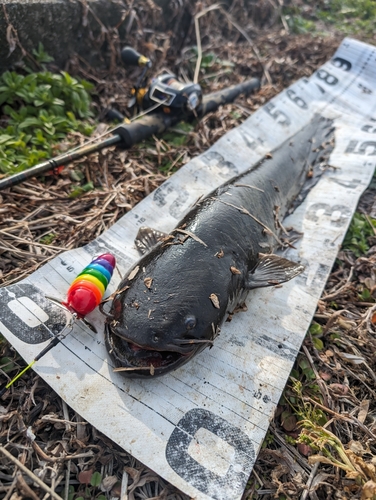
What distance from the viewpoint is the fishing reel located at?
4.14 metres

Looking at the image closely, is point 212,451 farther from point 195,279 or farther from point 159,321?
point 195,279

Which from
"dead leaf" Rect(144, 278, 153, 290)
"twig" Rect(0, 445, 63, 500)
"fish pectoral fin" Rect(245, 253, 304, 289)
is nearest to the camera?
"twig" Rect(0, 445, 63, 500)

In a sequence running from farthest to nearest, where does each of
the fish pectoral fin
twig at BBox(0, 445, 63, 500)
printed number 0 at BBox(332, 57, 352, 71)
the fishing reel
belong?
printed number 0 at BBox(332, 57, 352, 71) → the fishing reel → the fish pectoral fin → twig at BBox(0, 445, 63, 500)

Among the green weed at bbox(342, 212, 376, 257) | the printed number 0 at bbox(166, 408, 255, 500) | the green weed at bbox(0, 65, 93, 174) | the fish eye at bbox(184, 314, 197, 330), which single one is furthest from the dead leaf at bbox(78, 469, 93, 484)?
the green weed at bbox(342, 212, 376, 257)

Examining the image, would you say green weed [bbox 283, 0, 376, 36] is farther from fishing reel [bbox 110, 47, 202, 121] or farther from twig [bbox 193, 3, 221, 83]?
fishing reel [bbox 110, 47, 202, 121]

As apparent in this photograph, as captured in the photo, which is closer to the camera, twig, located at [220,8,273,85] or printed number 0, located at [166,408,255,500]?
printed number 0, located at [166,408,255,500]

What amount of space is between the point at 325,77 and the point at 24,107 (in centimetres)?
412

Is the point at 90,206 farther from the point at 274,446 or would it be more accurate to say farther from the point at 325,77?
the point at 325,77

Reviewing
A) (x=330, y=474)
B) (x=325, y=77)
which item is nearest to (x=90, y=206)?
(x=330, y=474)

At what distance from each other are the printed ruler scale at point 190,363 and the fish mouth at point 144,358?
0.16 metres

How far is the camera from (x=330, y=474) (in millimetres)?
2096

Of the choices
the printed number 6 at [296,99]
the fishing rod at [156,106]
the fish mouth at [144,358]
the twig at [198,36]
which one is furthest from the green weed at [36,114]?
the printed number 6 at [296,99]

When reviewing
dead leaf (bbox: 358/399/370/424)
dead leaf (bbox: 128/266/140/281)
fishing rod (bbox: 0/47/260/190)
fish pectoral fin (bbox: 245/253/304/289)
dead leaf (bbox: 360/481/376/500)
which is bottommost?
dead leaf (bbox: 358/399/370/424)

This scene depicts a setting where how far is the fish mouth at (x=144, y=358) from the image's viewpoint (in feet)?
7.05
